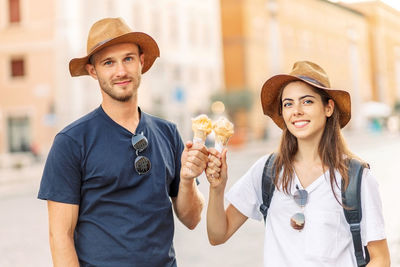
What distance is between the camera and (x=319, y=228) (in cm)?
249

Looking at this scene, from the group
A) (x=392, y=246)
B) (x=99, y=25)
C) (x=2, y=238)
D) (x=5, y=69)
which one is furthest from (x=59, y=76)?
(x=99, y=25)

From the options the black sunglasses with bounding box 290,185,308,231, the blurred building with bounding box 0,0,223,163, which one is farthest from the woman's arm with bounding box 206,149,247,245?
the blurred building with bounding box 0,0,223,163

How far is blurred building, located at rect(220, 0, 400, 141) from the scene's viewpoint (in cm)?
4538

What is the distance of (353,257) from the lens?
2.48 metres

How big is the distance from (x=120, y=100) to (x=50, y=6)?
3073 centimetres

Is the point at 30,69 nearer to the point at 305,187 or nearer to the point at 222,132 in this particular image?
the point at 222,132

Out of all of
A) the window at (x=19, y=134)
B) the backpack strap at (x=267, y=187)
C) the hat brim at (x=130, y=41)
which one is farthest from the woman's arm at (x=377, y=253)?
the window at (x=19, y=134)

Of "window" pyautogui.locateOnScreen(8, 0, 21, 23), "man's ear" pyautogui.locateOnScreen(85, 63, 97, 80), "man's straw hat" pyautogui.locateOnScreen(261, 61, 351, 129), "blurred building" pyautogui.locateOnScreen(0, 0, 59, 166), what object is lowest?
"man's straw hat" pyautogui.locateOnScreen(261, 61, 351, 129)

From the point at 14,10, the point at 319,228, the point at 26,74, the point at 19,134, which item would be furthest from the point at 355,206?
the point at 14,10

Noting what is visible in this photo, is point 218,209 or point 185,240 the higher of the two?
point 218,209

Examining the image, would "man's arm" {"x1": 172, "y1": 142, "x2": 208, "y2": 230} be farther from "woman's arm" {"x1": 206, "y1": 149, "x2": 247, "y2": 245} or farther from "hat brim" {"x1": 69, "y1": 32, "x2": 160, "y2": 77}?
"hat brim" {"x1": 69, "y1": 32, "x2": 160, "y2": 77}

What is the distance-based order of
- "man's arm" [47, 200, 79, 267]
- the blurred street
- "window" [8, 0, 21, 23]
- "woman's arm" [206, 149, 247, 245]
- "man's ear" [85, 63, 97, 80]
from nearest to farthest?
"man's arm" [47, 200, 79, 267], "woman's arm" [206, 149, 247, 245], "man's ear" [85, 63, 97, 80], the blurred street, "window" [8, 0, 21, 23]

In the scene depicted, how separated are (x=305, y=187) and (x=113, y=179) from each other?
0.81m

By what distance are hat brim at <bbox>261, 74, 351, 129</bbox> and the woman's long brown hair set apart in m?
0.03
